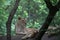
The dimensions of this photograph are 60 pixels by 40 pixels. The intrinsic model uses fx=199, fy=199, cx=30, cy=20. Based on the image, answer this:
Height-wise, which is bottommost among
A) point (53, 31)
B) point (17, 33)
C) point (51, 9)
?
point (51, 9)

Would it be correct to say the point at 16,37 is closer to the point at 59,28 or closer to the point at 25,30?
the point at 25,30

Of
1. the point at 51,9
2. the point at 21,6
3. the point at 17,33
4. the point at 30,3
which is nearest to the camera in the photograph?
the point at 51,9

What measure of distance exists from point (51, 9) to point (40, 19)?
579 centimetres

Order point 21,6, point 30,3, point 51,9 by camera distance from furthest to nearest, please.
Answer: point 21,6 → point 30,3 → point 51,9

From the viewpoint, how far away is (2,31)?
28.7 feet

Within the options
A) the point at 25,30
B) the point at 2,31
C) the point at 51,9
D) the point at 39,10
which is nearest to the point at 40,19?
the point at 39,10

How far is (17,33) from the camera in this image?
28.2 feet

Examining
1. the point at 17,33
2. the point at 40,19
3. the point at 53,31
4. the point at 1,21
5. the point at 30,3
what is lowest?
the point at 53,31

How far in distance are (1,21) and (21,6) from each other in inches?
132

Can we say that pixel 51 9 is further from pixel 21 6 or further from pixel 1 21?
pixel 21 6

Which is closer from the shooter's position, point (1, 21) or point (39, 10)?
point (1, 21)

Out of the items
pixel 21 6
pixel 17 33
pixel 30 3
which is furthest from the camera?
pixel 21 6

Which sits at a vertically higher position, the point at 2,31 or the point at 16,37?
the point at 2,31

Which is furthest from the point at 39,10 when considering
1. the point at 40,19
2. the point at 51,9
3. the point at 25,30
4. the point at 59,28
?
the point at 51,9
